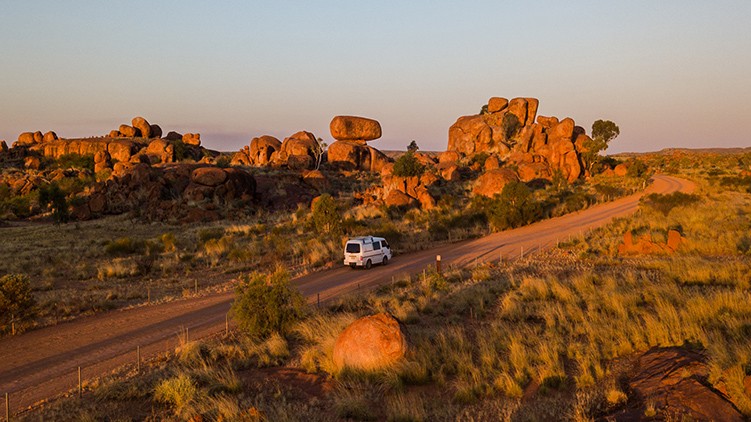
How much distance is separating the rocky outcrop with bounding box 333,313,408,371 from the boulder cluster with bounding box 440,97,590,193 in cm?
4149

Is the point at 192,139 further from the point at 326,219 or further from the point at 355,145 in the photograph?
the point at 326,219

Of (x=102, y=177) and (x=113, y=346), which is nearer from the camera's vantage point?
(x=113, y=346)

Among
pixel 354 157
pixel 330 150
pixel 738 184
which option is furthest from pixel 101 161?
→ pixel 738 184

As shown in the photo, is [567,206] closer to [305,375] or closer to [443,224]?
[443,224]

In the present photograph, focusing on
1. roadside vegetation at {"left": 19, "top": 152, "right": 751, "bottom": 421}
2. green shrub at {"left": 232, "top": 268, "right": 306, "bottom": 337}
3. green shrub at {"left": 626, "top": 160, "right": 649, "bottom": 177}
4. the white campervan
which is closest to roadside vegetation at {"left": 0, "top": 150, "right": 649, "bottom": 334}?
the white campervan

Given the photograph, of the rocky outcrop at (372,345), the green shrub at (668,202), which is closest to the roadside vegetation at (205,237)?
the green shrub at (668,202)

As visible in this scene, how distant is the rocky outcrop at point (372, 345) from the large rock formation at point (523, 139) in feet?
168

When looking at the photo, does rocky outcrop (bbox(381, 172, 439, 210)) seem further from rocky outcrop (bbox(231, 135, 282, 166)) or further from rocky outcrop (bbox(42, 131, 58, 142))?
rocky outcrop (bbox(42, 131, 58, 142))

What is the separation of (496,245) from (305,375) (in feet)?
66.9

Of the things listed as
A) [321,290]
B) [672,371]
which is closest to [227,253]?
[321,290]

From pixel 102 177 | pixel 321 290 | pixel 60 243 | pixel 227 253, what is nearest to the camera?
pixel 321 290

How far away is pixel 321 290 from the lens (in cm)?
1922

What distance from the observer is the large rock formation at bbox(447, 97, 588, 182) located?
2426 inches

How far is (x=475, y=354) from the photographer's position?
1077cm
